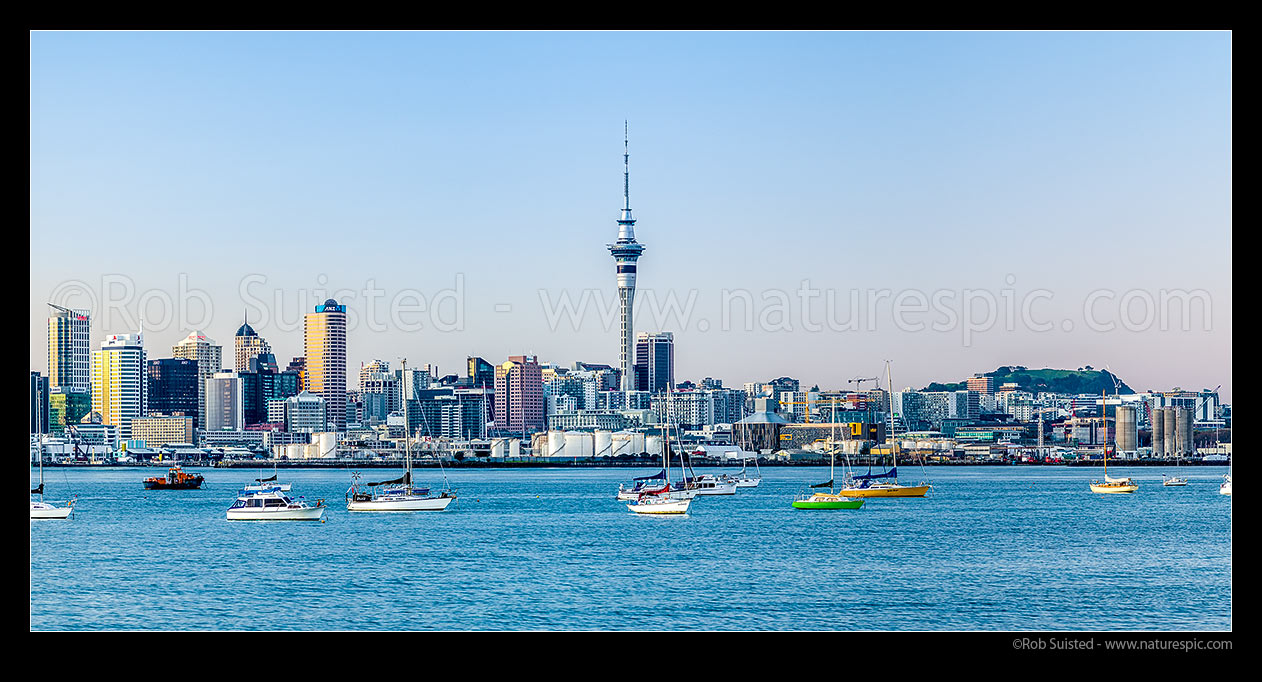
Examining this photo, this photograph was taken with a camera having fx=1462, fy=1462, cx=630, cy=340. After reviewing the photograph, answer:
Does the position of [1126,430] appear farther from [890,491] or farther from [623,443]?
[890,491]

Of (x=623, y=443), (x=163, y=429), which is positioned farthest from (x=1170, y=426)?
(x=163, y=429)

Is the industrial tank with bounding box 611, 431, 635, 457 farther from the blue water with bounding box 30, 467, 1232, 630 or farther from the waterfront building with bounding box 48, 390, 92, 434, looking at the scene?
the blue water with bounding box 30, 467, 1232, 630

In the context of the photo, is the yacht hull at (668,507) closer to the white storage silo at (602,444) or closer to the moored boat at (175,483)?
the moored boat at (175,483)

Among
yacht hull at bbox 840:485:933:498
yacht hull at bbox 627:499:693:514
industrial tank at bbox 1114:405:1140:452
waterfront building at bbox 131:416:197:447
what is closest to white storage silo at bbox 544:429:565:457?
waterfront building at bbox 131:416:197:447

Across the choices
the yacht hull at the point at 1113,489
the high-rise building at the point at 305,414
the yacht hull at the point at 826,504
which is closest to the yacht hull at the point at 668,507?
the yacht hull at the point at 826,504
